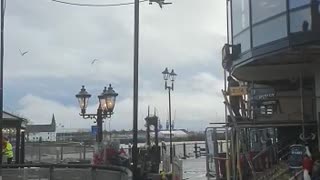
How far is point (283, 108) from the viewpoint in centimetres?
2280

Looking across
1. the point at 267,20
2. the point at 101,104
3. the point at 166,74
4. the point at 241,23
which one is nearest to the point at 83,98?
the point at 101,104

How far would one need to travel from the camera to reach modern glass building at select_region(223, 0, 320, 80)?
54.8ft

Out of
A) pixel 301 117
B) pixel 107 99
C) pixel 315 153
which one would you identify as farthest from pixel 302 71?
pixel 107 99

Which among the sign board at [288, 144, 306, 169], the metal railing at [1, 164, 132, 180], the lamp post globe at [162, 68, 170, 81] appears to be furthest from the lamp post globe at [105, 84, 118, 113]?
the lamp post globe at [162, 68, 170, 81]

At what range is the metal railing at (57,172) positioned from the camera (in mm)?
15078

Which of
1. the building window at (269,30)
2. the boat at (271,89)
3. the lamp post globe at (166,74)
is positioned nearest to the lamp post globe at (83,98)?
the boat at (271,89)

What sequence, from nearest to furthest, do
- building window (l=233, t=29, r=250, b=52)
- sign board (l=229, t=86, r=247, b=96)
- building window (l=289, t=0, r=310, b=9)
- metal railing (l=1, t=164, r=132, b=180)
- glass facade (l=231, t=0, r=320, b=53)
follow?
metal railing (l=1, t=164, r=132, b=180) → building window (l=289, t=0, r=310, b=9) → glass facade (l=231, t=0, r=320, b=53) → building window (l=233, t=29, r=250, b=52) → sign board (l=229, t=86, r=247, b=96)

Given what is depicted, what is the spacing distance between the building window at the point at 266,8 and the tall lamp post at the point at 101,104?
6.12 meters

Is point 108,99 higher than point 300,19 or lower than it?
lower

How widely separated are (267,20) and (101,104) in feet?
24.6

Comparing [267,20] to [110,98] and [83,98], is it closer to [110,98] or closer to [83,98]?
[110,98]

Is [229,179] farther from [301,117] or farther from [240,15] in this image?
[240,15]

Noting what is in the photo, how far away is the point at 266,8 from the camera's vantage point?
61.2 feet

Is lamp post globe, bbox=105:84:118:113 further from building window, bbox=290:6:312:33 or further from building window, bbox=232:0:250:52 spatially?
building window, bbox=290:6:312:33
